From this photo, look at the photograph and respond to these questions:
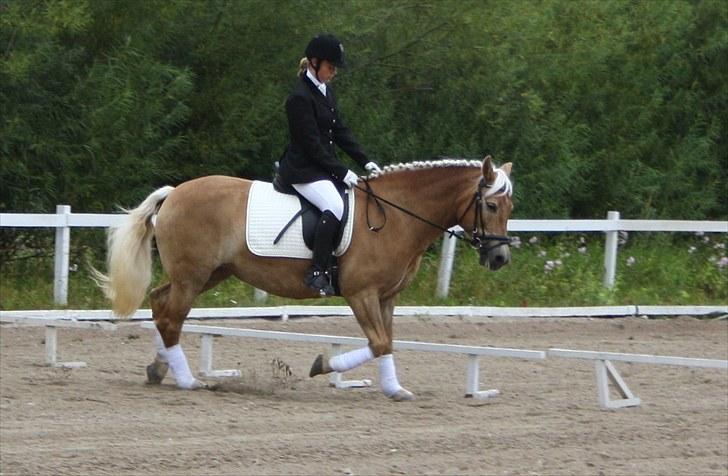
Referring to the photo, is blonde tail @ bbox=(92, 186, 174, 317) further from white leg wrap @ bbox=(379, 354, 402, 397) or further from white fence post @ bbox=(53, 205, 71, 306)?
white fence post @ bbox=(53, 205, 71, 306)

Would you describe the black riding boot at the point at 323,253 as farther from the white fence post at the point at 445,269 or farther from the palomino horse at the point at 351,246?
the white fence post at the point at 445,269

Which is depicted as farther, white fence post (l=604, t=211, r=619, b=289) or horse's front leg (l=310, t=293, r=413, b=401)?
white fence post (l=604, t=211, r=619, b=289)

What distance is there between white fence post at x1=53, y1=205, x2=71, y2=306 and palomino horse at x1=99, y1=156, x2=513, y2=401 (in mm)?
3516

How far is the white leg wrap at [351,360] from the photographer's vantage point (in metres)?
8.65

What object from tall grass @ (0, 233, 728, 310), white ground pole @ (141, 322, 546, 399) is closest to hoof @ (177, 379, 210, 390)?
white ground pole @ (141, 322, 546, 399)

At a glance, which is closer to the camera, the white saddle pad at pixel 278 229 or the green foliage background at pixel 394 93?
the white saddle pad at pixel 278 229

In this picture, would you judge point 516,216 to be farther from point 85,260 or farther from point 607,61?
point 85,260

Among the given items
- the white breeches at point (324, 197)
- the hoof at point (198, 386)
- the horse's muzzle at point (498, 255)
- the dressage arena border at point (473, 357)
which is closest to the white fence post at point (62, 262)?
the dressage arena border at point (473, 357)

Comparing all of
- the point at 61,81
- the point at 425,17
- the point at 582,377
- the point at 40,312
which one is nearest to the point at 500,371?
the point at 582,377

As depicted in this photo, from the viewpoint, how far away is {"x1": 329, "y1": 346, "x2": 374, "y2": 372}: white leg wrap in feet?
28.4

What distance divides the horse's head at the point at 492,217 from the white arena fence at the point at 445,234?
395 centimetres

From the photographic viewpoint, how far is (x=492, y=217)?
8602mm

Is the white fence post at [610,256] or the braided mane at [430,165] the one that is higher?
the braided mane at [430,165]

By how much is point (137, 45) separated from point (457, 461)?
940 centimetres
